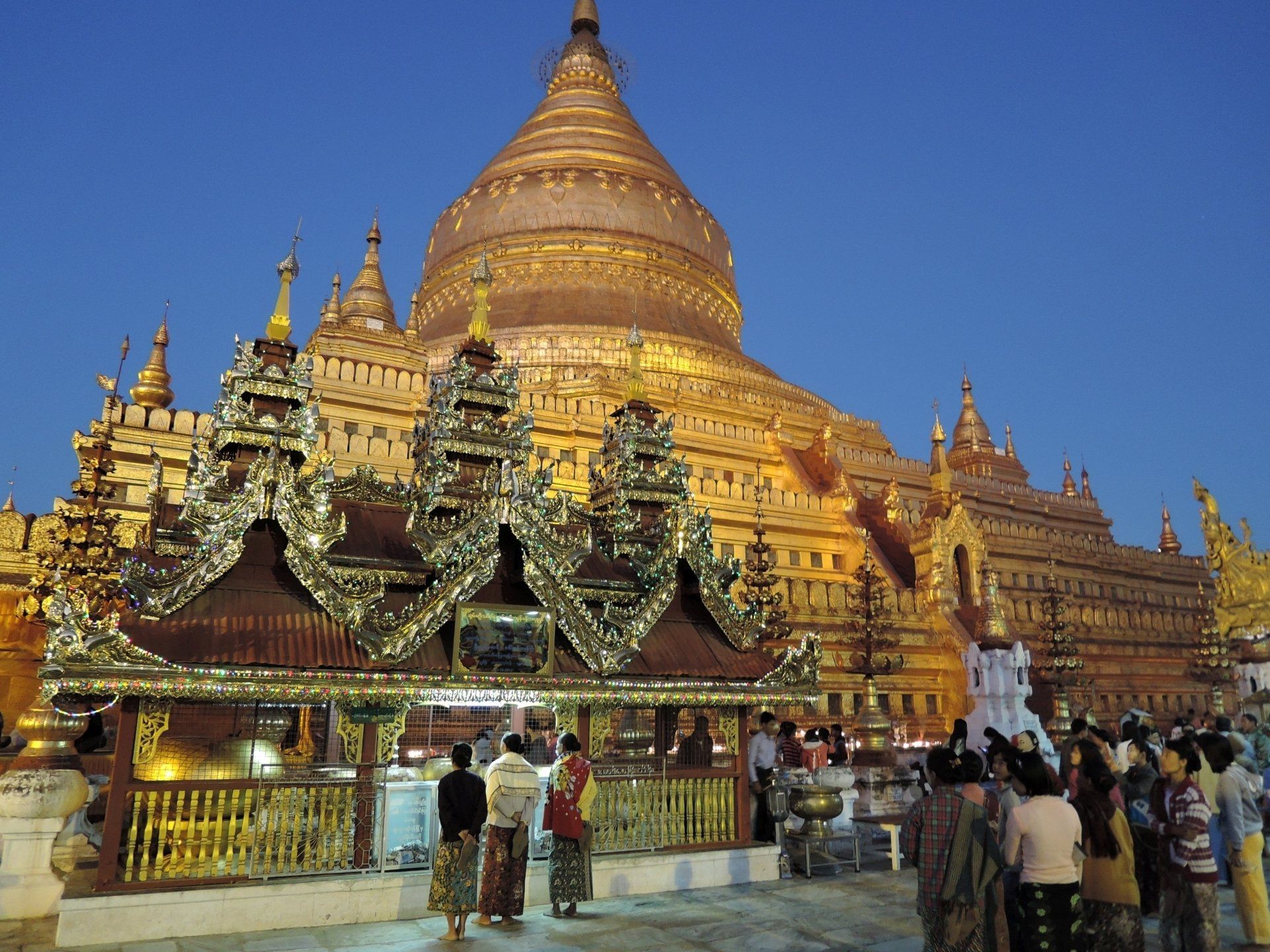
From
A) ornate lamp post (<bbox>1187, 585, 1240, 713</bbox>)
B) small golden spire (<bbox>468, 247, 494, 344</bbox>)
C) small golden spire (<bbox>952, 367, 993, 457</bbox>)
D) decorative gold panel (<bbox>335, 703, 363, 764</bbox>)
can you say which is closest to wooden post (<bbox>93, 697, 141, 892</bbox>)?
decorative gold panel (<bbox>335, 703, 363, 764</bbox>)

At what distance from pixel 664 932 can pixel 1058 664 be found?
1676cm

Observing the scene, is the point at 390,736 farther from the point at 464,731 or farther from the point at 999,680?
the point at 999,680

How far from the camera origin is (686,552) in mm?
9750

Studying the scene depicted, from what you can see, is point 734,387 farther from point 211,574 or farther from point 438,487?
point 211,574

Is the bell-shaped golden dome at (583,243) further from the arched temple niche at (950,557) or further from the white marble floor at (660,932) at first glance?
the white marble floor at (660,932)

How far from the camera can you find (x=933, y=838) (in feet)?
16.2

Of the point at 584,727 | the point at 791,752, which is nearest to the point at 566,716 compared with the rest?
the point at 584,727

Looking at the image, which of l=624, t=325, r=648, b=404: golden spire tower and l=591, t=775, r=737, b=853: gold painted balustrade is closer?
l=591, t=775, r=737, b=853: gold painted balustrade

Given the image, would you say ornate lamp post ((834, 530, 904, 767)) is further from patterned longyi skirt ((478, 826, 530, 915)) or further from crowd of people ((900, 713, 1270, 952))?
patterned longyi skirt ((478, 826, 530, 915))

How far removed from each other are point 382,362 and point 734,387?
13.1 metres

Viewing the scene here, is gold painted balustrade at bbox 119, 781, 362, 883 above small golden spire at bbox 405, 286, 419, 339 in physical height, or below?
below

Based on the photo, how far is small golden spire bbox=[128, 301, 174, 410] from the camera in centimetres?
2431

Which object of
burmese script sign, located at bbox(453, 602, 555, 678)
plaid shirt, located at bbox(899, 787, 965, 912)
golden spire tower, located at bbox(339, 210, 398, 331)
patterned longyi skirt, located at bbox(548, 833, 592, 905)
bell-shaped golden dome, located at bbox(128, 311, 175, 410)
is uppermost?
golden spire tower, located at bbox(339, 210, 398, 331)

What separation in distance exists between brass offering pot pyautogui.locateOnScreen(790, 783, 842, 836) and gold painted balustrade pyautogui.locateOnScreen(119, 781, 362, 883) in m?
4.67
